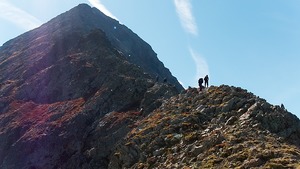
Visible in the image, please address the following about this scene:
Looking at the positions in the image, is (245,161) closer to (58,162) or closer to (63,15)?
(58,162)

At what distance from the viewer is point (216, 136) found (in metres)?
37.5

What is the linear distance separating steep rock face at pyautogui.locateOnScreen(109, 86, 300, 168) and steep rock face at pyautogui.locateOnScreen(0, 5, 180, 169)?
7084 mm

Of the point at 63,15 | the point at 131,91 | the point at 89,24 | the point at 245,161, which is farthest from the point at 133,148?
the point at 63,15

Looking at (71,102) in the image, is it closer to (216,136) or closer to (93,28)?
(216,136)

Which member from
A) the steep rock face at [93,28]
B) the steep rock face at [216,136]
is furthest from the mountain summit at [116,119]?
the steep rock face at [93,28]

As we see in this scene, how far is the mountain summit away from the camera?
36688 millimetres

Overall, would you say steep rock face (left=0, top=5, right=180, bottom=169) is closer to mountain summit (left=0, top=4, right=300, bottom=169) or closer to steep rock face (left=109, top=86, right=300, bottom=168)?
mountain summit (left=0, top=4, right=300, bottom=169)

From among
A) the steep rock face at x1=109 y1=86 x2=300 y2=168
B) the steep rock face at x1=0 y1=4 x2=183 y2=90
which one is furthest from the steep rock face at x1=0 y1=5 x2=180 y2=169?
the steep rock face at x1=0 y1=4 x2=183 y2=90

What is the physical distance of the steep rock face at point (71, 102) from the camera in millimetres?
57625

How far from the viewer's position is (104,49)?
88.9 metres

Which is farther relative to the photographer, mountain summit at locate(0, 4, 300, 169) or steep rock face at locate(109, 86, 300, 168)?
mountain summit at locate(0, 4, 300, 169)

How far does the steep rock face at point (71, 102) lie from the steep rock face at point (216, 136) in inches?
279

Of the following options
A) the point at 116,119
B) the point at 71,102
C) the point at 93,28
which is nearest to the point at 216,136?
the point at 116,119

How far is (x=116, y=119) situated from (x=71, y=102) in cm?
1608
